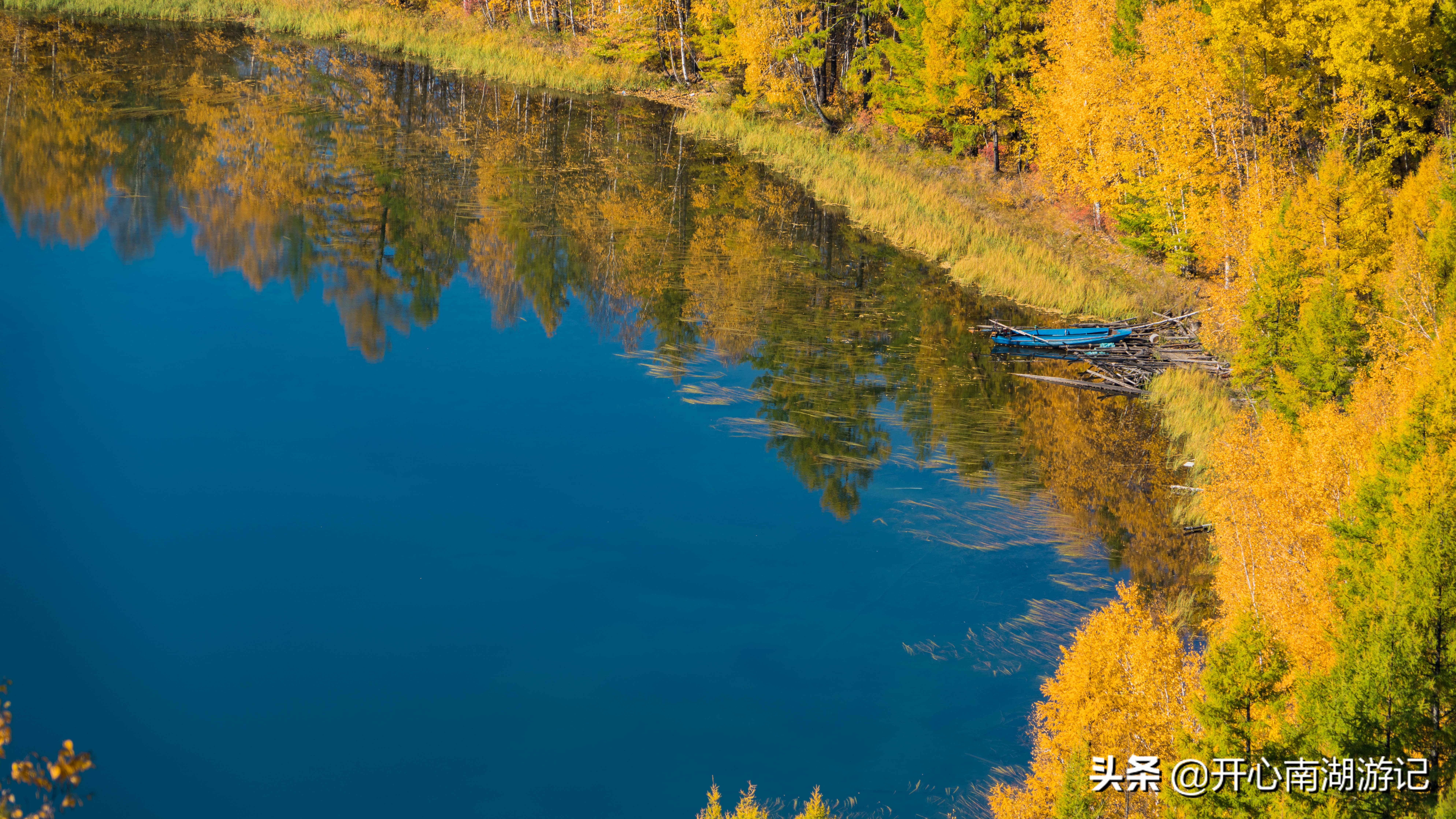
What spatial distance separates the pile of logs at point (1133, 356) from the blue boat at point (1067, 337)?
9cm

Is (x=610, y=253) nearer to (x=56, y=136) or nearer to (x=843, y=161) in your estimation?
(x=843, y=161)

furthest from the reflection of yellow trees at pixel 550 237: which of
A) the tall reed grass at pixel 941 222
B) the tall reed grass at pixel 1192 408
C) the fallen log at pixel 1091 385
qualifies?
the tall reed grass at pixel 941 222

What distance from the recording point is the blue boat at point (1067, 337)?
86.5 ft

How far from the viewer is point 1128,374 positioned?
81.2 feet

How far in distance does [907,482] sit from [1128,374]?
799 cm

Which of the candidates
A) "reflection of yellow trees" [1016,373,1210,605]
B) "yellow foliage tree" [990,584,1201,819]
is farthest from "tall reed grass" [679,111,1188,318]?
"yellow foliage tree" [990,584,1201,819]

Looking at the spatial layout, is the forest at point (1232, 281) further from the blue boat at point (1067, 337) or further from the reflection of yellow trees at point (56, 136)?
the blue boat at point (1067, 337)

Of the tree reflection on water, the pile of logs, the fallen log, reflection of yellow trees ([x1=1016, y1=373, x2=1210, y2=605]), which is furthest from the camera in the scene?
the pile of logs

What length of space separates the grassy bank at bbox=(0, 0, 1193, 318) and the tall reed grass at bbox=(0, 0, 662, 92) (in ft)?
0.23

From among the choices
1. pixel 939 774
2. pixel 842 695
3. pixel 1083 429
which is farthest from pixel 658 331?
pixel 939 774

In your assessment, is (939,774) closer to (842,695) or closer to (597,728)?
(842,695)

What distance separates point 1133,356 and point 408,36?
1647 inches

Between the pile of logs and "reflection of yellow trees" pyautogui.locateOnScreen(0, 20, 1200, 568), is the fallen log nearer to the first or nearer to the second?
the pile of logs

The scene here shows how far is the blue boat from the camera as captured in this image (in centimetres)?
2636
